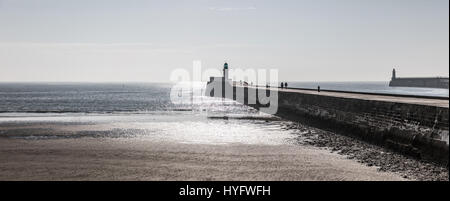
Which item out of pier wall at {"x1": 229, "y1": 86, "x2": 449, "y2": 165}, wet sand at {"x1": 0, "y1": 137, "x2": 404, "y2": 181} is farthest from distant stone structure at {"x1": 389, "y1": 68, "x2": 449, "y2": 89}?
wet sand at {"x1": 0, "y1": 137, "x2": 404, "y2": 181}

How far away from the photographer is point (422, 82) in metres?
131

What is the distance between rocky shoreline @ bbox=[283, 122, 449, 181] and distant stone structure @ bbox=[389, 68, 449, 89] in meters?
113

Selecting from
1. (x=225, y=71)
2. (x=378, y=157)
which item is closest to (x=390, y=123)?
(x=378, y=157)

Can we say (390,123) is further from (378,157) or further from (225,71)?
(225,71)

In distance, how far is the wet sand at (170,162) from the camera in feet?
29.9

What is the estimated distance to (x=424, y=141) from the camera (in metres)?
10.7

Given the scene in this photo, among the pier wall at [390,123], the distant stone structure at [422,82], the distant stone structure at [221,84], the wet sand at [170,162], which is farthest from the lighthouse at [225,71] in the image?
the distant stone structure at [422,82]

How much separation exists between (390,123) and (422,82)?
13279 cm

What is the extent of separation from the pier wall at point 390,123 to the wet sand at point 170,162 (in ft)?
6.00

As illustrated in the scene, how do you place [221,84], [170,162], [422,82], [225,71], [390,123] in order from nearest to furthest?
[170,162]
[390,123]
[225,71]
[221,84]
[422,82]

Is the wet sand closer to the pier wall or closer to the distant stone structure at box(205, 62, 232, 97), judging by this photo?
the pier wall

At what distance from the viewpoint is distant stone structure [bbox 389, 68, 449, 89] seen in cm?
A: 11716
